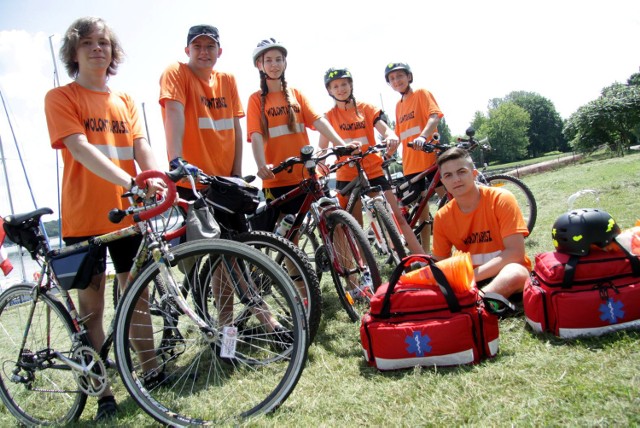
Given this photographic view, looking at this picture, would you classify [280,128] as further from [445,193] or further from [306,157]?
[445,193]

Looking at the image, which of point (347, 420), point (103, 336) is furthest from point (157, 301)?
point (347, 420)

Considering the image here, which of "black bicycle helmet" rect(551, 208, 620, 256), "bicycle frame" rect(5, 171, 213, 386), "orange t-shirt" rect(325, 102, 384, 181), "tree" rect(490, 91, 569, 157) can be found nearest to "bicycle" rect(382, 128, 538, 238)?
"orange t-shirt" rect(325, 102, 384, 181)

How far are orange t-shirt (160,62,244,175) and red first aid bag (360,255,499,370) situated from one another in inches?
61.0

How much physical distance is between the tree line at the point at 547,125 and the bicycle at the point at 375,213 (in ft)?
167

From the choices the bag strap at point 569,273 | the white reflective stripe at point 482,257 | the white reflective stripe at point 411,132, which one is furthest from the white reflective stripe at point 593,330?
the white reflective stripe at point 411,132

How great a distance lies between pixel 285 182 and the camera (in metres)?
3.73

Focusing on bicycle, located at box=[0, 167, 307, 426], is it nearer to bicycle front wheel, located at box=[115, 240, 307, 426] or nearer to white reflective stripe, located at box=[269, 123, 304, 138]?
bicycle front wheel, located at box=[115, 240, 307, 426]

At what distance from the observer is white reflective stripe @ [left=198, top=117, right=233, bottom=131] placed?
10.2 feet

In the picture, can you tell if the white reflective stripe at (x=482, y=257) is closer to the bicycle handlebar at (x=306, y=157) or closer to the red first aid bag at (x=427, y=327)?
the red first aid bag at (x=427, y=327)

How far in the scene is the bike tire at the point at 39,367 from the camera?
247 centimetres

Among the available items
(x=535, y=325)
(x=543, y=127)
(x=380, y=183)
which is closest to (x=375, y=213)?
(x=380, y=183)

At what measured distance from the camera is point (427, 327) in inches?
90.0

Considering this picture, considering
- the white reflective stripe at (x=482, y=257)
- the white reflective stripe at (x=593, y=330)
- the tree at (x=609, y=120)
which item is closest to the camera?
the white reflective stripe at (x=593, y=330)

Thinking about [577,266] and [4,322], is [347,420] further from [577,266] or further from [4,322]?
[4,322]
